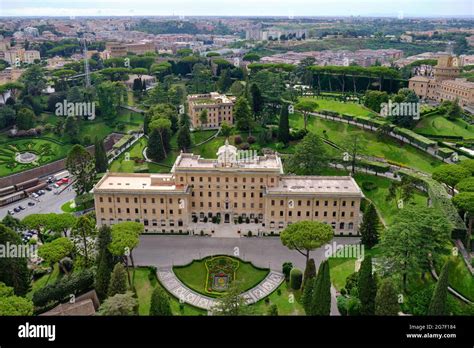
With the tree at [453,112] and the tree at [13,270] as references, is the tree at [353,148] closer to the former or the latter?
the tree at [453,112]

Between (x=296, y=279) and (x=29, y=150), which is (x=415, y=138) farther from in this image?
(x=29, y=150)

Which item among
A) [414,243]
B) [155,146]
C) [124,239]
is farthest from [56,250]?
[414,243]

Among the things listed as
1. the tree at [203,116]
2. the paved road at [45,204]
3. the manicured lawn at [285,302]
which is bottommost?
the manicured lawn at [285,302]

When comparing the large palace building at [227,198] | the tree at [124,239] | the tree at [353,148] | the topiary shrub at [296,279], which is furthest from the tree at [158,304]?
the tree at [353,148]

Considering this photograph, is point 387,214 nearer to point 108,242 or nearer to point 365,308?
point 365,308

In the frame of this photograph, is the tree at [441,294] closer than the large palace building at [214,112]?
Yes
